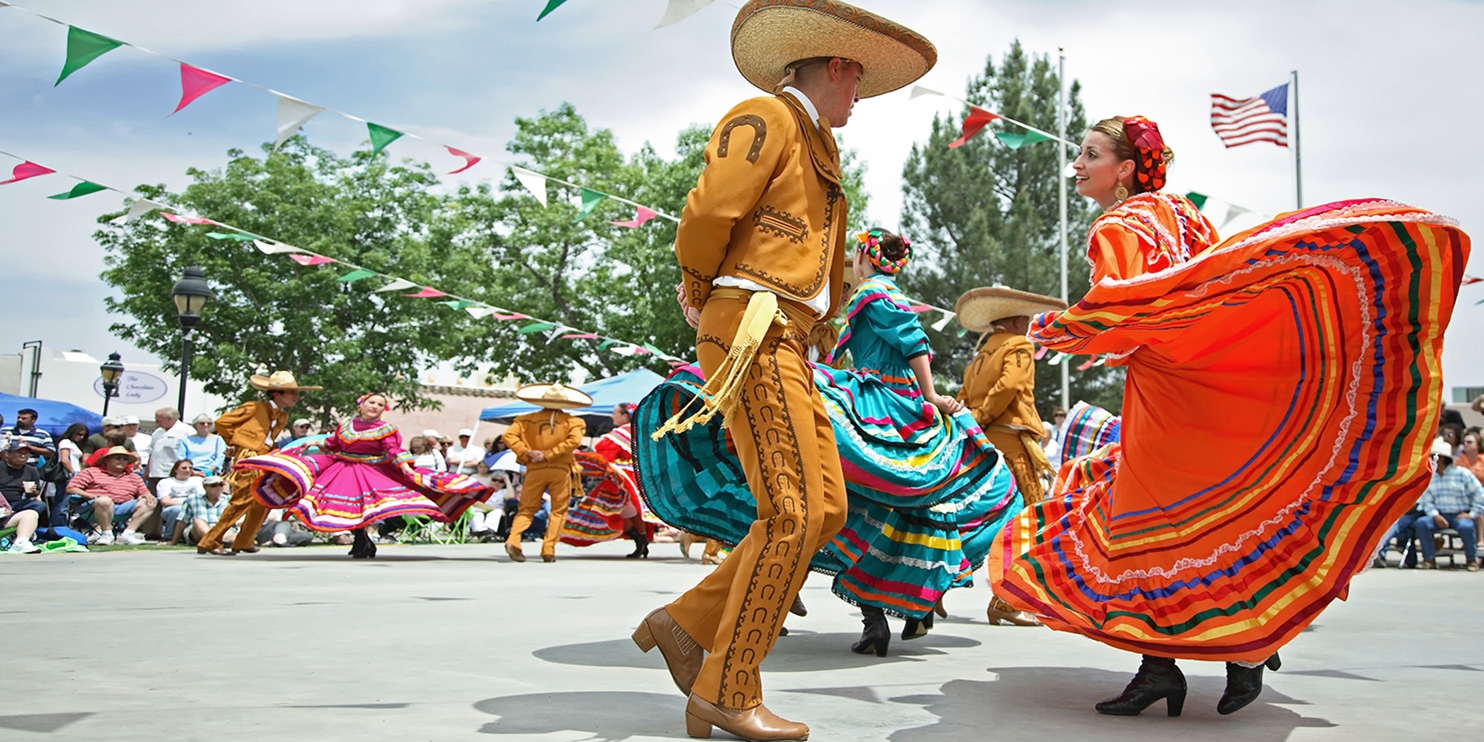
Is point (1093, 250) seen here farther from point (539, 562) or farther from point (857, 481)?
point (539, 562)

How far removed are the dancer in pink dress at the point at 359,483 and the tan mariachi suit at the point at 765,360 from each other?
27.6ft

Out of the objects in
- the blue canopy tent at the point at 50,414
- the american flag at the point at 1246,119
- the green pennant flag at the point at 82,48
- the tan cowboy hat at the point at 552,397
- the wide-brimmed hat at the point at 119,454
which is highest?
the american flag at the point at 1246,119

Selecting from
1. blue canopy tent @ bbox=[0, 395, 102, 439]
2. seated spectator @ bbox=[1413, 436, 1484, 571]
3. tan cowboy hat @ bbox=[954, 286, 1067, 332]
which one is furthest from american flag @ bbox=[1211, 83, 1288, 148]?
blue canopy tent @ bbox=[0, 395, 102, 439]

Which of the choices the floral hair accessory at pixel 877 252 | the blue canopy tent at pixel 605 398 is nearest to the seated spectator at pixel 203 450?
the blue canopy tent at pixel 605 398

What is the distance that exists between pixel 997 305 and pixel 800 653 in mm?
2939

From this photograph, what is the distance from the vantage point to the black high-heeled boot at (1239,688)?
12.6 ft

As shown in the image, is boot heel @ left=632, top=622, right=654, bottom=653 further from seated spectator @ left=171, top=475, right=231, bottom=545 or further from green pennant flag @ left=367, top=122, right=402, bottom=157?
seated spectator @ left=171, top=475, right=231, bottom=545

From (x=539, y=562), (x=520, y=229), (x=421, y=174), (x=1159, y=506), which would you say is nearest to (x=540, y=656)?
(x=1159, y=506)

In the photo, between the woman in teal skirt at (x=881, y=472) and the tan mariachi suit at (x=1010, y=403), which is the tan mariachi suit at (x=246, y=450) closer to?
the tan mariachi suit at (x=1010, y=403)

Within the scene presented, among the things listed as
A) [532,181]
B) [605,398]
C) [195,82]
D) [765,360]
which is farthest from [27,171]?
[605,398]

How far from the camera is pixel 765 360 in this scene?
3314 mm

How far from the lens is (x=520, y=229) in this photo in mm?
32750

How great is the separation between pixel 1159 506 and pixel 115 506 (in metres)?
12.6

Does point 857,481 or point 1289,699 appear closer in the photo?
point 1289,699
